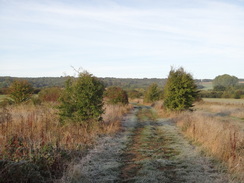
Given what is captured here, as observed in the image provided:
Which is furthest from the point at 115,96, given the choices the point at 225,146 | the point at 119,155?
the point at 225,146

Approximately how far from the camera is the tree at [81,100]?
11.6 meters

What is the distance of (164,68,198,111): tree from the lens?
2036cm

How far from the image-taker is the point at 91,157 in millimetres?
7426

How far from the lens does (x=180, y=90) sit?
66.7ft

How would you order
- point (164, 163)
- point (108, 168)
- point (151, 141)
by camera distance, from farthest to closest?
1. point (151, 141)
2. point (164, 163)
3. point (108, 168)

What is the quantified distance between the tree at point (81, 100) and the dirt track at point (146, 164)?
2140 millimetres

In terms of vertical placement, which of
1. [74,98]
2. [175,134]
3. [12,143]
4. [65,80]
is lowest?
[175,134]

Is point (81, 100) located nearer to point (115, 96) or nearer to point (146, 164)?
point (146, 164)

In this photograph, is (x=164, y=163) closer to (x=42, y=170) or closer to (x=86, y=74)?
(x=42, y=170)

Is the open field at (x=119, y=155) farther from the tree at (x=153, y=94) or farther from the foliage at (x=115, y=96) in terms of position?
the tree at (x=153, y=94)

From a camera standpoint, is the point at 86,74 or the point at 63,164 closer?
the point at 63,164

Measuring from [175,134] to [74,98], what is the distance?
5.88 metres

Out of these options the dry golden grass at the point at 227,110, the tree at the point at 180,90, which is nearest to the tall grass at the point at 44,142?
the tree at the point at 180,90

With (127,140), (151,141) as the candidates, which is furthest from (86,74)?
(151,141)
